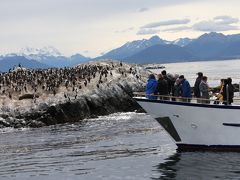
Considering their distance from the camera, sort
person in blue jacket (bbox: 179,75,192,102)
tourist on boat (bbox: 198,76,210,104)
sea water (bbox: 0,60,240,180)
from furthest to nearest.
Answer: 1. person in blue jacket (bbox: 179,75,192,102)
2. tourist on boat (bbox: 198,76,210,104)
3. sea water (bbox: 0,60,240,180)

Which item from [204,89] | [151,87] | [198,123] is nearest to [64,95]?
[151,87]

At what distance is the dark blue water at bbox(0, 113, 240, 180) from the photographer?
19578 millimetres

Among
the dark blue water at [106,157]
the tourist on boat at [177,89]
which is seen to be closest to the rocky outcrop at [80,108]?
the dark blue water at [106,157]

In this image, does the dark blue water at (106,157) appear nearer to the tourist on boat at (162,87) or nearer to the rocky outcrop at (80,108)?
the tourist on boat at (162,87)

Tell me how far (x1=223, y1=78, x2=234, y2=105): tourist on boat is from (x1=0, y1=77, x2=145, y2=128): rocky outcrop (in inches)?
729

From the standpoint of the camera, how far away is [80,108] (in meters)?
40.3

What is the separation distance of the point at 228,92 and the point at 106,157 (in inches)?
254

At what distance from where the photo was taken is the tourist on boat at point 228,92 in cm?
2225

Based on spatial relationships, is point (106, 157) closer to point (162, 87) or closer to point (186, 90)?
point (162, 87)

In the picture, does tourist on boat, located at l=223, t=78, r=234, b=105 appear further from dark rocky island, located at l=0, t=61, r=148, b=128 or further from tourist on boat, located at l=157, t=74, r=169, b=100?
dark rocky island, located at l=0, t=61, r=148, b=128

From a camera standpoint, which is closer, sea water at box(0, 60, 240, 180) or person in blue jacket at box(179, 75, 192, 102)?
sea water at box(0, 60, 240, 180)

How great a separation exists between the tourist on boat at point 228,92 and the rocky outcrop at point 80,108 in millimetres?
18528

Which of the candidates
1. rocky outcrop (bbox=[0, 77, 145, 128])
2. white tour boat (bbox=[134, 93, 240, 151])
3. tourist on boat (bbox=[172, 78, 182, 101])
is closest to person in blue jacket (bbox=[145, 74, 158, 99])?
white tour boat (bbox=[134, 93, 240, 151])

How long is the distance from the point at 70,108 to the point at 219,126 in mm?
19180
